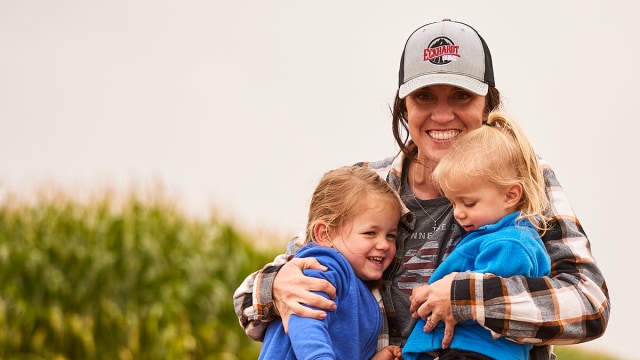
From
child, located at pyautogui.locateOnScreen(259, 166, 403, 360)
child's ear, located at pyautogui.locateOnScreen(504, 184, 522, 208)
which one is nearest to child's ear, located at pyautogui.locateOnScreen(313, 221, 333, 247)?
child, located at pyautogui.locateOnScreen(259, 166, 403, 360)

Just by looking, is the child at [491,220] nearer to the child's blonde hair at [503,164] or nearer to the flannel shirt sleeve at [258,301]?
the child's blonde hair at [503,164]

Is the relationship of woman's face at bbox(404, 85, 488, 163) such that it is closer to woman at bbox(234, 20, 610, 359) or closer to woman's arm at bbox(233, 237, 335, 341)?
woman at bbox(234, 20, 610, 359)

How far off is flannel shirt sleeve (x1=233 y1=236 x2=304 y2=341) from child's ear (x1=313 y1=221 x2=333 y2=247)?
220mm

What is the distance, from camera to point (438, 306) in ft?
9.58

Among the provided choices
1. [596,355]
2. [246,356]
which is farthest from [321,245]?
[596,355]

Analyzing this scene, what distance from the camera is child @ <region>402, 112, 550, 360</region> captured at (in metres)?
2.89

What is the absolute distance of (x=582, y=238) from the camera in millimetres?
3145

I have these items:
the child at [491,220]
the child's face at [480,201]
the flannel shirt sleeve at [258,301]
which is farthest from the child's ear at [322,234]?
the child's face at [480,201]

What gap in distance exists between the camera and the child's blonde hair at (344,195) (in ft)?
10.6

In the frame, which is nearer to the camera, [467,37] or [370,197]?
[370,197]

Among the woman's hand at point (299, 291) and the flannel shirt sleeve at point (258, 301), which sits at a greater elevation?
the woman's hand at point (299, 291)

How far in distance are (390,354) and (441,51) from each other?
1.15 metres

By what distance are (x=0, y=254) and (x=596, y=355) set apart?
567cm

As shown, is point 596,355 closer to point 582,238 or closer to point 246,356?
point 246,356
